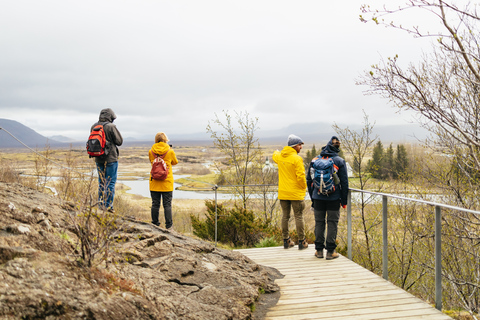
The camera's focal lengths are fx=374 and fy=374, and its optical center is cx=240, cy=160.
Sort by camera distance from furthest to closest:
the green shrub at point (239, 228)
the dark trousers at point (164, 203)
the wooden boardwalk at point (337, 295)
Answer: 1. the green shrub at point (239, 228)
2. the dark trousers at point (164, 203)
3. the wooden boardwalk at point (337, 295)

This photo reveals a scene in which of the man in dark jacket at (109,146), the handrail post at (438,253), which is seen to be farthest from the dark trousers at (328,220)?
the man in dark jacket at (109,146)

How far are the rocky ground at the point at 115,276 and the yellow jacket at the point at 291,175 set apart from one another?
1.53 m

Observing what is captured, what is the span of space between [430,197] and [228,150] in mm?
8068

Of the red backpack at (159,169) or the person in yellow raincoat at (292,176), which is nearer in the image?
the person in yellow raincoat at (292,176)

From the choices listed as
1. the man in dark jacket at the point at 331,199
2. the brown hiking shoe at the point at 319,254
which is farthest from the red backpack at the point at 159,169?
the brown hiking shoe at the point at 319,254

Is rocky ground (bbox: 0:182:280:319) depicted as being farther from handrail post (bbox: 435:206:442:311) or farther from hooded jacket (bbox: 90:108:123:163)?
handrail post (bbox: 435:206:442:311)

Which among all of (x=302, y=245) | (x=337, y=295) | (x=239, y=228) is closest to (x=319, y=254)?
(x=302, y=245)

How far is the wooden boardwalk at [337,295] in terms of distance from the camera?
388cm

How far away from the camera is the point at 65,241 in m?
3.24

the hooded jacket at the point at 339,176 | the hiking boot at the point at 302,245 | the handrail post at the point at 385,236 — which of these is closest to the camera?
the handrail post at the point at 385,236

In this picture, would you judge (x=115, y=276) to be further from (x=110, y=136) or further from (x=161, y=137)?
(x=161, y=137)

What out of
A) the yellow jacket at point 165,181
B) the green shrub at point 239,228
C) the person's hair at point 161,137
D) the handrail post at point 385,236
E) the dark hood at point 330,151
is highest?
the person's hair at point 161,137

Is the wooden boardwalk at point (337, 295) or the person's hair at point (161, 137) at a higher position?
the person's hair at point (161, 137)

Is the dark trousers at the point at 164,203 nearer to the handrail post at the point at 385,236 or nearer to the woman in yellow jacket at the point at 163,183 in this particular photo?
the woman in yellow jacket at the point at 163,183
